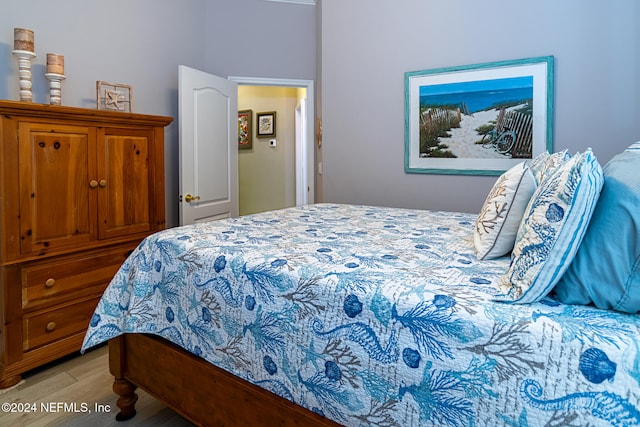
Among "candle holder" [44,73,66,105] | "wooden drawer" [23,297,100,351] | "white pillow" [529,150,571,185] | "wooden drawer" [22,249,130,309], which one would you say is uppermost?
"candle holder" [44,73,66,105]

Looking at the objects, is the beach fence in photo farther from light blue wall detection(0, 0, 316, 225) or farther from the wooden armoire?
the wooden armoire

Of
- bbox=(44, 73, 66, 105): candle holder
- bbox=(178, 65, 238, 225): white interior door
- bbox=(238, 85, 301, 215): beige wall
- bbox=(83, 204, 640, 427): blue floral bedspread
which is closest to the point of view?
bbox=(83, 204, 640, 427): blue floral bedspread

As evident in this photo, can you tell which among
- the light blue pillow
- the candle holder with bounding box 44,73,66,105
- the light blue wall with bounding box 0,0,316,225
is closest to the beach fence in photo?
the light blue pillow

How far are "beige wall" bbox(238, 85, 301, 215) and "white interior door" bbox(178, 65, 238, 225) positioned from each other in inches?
62.6

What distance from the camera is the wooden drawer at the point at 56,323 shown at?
214 cm

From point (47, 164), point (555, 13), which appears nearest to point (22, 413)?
point (47, 164)

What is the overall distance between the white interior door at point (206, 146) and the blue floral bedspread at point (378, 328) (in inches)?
61.5

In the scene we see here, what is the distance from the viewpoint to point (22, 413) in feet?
6.04

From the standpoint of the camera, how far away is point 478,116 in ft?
9.43

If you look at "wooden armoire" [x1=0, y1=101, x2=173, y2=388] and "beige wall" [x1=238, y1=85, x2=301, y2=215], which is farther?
"beige wall" [x1=238, y1=85, x2=301, y2=215]

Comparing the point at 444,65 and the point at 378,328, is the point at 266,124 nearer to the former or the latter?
the point at 444,65

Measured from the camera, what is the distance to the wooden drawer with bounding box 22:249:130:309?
83.9 inches

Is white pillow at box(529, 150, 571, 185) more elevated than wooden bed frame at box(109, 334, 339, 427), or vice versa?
white pillow at box(529, 150, 571, 185)

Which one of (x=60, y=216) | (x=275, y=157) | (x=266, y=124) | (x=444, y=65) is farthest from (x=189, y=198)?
(x=266, y=124)
